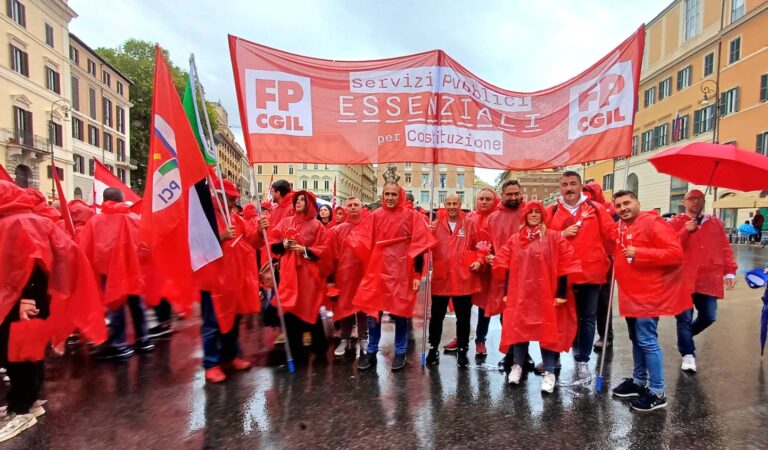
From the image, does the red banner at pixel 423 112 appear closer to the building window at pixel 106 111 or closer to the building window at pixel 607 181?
the building window at pixel 607 181

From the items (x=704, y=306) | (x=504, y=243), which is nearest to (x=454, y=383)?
(x=504, y=243)

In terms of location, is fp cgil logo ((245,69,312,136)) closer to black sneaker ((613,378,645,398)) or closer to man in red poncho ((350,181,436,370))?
man in red poncho ((350,181,436,370))

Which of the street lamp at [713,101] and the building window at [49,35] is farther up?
the building window at [49,35]

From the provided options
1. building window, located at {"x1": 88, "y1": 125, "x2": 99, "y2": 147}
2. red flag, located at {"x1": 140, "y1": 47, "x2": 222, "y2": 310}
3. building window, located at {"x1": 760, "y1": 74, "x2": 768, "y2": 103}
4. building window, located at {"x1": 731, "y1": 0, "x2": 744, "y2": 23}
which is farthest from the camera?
building window, located at {"x1": 88, "y1": 125, "x2": 99, "y2": 147}

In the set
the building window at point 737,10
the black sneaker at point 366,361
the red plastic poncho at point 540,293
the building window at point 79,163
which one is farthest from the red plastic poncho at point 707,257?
the building window at point 79,163

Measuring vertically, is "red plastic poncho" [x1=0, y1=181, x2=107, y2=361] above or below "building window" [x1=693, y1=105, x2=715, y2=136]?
below

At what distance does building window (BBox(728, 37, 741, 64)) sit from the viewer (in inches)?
1080

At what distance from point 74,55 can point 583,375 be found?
48198 mm

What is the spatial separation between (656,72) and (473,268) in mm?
40405

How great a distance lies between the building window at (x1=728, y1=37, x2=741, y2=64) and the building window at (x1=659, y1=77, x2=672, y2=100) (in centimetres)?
574

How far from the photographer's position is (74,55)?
3766cm

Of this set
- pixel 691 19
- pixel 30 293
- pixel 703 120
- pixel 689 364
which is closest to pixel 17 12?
pixel 30 293

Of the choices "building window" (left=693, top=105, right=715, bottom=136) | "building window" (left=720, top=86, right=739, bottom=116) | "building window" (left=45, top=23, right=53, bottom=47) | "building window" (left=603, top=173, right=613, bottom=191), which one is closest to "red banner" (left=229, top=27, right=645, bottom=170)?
"building window" (left=720, top=86, right=739, bottom=116)

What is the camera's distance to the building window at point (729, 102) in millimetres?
27109
